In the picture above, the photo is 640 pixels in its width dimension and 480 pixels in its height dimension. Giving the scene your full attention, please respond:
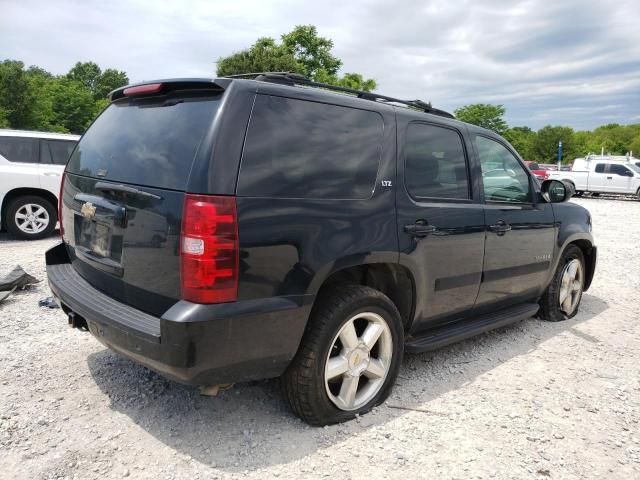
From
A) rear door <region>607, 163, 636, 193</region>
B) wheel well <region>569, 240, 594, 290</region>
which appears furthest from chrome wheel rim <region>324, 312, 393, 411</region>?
rear door <region>607, 163, 636, 193</region>

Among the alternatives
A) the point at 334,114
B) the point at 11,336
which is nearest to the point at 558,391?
the point at 334,114

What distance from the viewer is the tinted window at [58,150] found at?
8188 mm

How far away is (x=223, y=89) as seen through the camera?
2363mm

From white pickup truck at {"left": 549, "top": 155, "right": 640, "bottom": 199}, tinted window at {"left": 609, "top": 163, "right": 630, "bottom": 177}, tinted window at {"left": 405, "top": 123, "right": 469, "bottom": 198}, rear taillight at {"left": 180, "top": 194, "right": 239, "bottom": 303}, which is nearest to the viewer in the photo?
rear taillight at {"left": 180, "top": 194, "right": 239, "bottom": 303}

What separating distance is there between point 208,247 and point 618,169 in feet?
79.8

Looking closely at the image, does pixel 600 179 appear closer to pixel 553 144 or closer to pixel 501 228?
pixel 501 228

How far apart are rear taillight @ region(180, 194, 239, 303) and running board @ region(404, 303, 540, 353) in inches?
59.1

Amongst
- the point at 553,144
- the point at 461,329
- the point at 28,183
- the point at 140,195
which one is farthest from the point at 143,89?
the point at 553,144

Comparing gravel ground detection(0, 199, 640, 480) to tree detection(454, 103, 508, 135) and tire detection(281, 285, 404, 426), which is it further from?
tree detection(454, 103, 508, 135)

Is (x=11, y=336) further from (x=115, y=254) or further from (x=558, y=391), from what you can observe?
(x=558, y=391)

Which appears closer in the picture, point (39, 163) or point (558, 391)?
point (558, 391)

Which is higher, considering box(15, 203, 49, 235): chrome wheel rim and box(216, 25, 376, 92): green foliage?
box(216, 25, 376, 92): green foliage

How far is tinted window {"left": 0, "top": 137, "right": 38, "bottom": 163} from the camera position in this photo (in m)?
7.84

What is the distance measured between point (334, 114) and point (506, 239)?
1.90 meters
